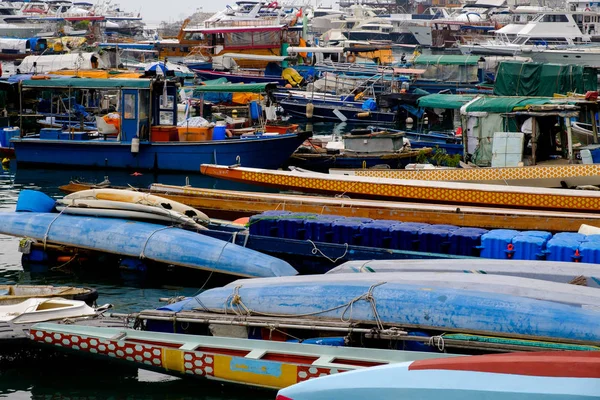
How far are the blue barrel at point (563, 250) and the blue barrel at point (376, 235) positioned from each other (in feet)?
9.40

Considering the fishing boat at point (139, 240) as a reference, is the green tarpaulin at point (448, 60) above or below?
above

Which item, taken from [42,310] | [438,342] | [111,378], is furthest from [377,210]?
[438,342]

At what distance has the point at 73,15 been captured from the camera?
108 meters

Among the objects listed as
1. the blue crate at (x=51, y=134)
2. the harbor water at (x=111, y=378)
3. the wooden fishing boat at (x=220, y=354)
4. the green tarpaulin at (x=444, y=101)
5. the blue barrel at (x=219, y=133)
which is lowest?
the harbor water at (x=111, y=378)

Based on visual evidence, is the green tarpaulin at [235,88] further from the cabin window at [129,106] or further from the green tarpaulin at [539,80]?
the green tarpaulin at [539,80]

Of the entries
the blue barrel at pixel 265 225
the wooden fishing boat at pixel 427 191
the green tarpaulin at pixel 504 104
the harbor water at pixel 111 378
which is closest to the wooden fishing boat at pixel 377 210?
the wooden fishing boat at pixel 427 191

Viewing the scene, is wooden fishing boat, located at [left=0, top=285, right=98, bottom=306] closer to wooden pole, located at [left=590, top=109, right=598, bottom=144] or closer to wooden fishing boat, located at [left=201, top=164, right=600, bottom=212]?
wooden fishing boat, located at [left=201, top=164, right=600, bottom=212]

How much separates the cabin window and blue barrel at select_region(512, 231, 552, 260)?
16.3m

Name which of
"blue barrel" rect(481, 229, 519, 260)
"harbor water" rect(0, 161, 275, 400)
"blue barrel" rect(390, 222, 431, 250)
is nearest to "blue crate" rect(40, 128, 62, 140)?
"harbor water" rect(0, 161, 275, 400)

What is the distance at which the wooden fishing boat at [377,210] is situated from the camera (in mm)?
18219

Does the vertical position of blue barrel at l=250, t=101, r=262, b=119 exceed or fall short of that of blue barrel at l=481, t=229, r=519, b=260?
it exceeds it

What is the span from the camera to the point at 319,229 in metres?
17.7

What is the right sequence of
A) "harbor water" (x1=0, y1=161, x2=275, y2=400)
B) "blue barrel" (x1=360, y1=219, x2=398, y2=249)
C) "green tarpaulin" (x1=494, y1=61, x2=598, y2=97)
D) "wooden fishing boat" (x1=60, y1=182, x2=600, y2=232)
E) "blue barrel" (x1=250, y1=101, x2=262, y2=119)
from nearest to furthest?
1. "harbor water" (x1=0, y1=161, x2=275, y2=400)
2. "blue barrel" (x1=360, y1=219, x2=398, y2=249)
3. "wooden fishing boat" (x1=60, y1=182, x2=600, y2=232)
4. "blue barrel" (x1=250, y1=101, x2=262, y2=119)
5. "green tarpaulin" (x1=494, y1=61, x2=598, y2=97)

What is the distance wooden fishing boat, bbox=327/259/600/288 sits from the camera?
13555 mm
